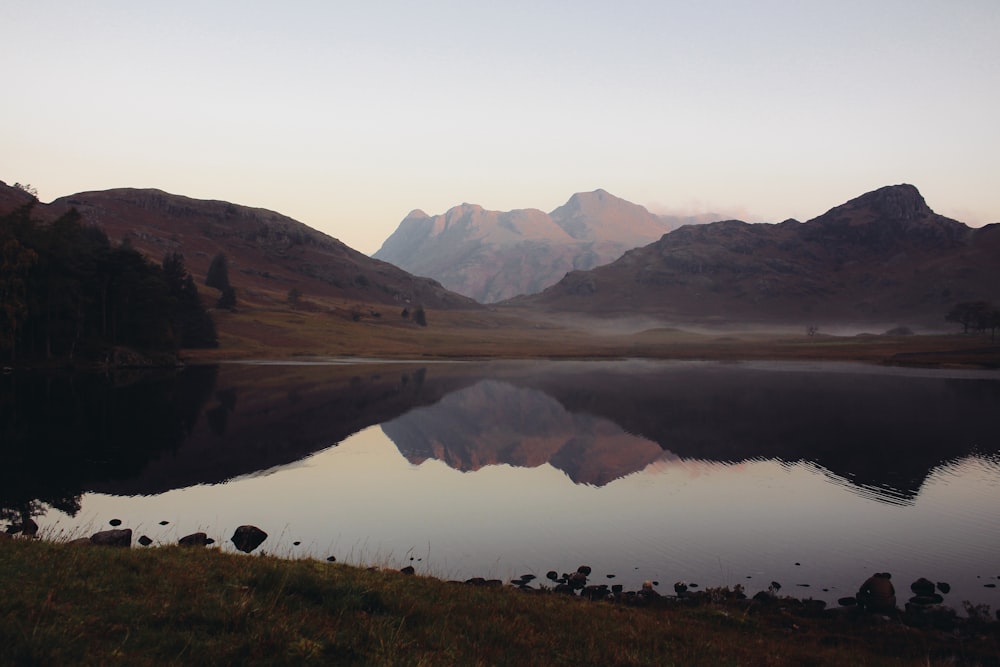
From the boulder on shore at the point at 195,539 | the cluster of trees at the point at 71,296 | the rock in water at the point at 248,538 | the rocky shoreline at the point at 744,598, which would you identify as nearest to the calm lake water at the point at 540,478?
the rock in water at the point at 248,538

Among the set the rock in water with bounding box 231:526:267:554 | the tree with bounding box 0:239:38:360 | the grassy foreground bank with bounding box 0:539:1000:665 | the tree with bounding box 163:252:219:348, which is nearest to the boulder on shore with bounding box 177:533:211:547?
the rock in water with bounding box 231:526:267:554

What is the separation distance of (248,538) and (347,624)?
19.8 metres

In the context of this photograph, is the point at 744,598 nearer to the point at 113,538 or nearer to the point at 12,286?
the point at 113,538

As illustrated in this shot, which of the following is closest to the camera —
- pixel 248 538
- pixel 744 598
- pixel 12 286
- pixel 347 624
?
pixel 347 624

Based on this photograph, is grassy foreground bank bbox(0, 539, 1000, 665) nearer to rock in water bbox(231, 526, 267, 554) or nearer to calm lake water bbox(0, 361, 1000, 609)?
calm lake water bbox(0, 361, 1000, 609)

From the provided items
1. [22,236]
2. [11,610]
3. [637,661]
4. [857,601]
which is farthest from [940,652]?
[22,236]

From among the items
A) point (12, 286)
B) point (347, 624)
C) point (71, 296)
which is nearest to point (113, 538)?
point (347, 624)

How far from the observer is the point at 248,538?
3127 centimetres

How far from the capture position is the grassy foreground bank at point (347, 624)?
11.5 m

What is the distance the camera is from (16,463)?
149ft

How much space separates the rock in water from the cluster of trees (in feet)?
300

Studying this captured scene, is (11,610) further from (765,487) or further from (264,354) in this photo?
(264,354)

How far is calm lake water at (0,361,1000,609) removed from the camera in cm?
3169

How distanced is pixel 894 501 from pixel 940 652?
25.8m
